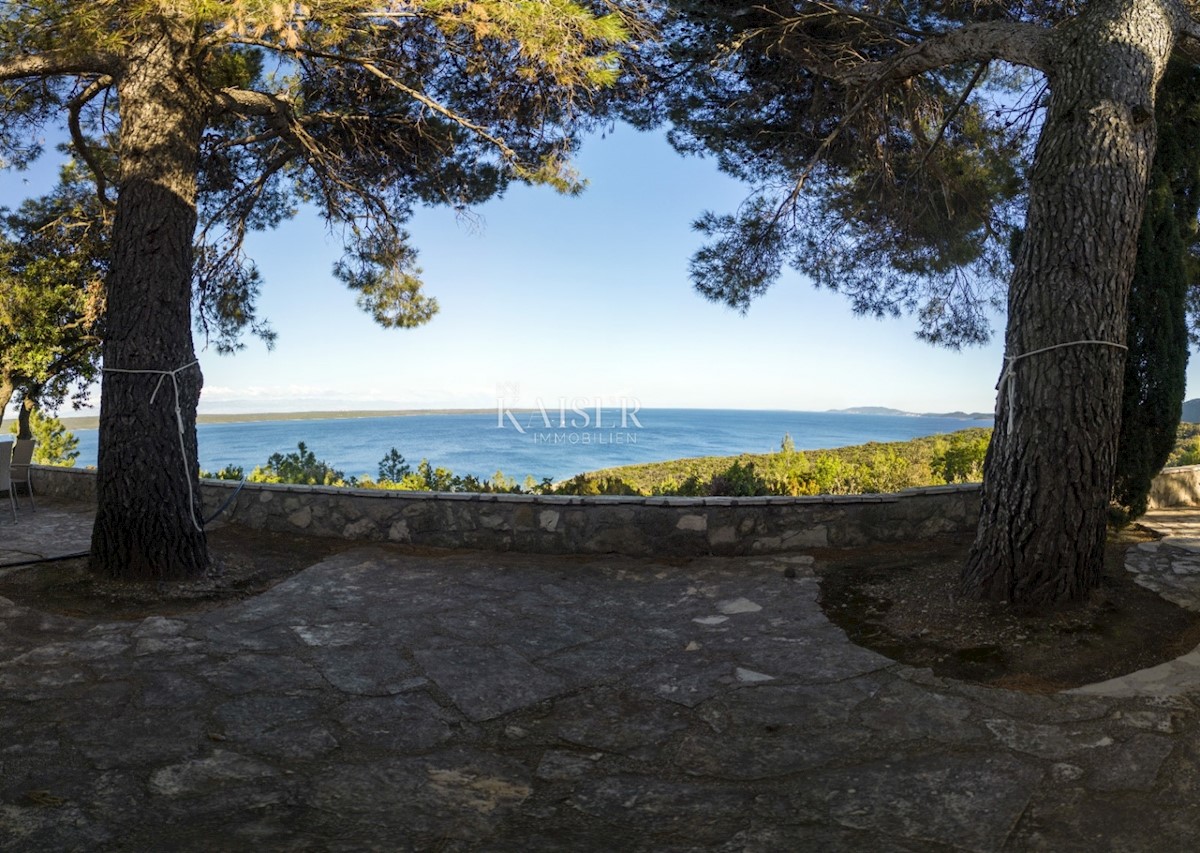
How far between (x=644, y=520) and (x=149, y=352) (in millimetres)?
3417

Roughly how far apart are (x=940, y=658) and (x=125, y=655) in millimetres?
3645

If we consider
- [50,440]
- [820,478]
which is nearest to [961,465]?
[820,478]

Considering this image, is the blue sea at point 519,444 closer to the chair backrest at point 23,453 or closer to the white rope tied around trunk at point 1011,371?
the chair backrest at point 23,453

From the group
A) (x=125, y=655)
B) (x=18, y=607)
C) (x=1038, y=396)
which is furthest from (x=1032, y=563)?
(x=18, y=607)

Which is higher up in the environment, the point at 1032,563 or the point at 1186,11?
the point at 1186,11

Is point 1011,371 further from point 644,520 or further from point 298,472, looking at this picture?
point 298,472

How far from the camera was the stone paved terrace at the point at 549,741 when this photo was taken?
2203mm

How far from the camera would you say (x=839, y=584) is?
4.84m

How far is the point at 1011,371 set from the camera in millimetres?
4227

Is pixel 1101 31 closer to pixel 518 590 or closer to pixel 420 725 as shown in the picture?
pixel 518 590

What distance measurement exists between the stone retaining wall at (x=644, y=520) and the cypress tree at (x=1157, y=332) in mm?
1055

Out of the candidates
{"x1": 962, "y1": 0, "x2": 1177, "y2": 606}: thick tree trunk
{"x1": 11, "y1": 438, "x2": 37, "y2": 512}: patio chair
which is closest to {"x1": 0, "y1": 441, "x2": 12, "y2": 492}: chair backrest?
{"x1": 11, "y1": 438, "x2": 37, "y2": 512}: patio chair

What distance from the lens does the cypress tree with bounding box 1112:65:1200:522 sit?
5250mm

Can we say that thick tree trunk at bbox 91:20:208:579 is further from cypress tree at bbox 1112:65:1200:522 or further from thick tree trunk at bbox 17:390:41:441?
thick tree trunk at bbox 17:390:41:441
